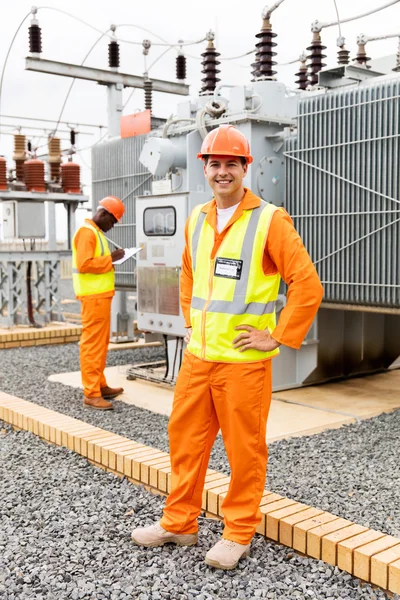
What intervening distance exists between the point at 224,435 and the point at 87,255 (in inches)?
129

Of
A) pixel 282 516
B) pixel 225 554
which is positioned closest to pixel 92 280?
pixel 282 516

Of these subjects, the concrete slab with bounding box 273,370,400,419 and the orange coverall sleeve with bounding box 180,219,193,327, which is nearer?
the orange coverall sleeve with bounding box 180,219,193,327

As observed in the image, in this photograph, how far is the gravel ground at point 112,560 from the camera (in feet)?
9.54

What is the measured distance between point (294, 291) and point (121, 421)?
323 centimetres

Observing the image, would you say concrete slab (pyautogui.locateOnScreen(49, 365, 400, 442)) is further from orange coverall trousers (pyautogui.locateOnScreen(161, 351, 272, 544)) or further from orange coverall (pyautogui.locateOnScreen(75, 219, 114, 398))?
orange coverall trousers (pyautogui.locateOnScreen(161, 351, 272, 544))

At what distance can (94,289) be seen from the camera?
20.2 feet

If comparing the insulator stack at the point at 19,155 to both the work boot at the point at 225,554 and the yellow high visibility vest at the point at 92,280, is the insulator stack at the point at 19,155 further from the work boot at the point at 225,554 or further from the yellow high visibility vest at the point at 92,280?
the work boot at the point at 225,554

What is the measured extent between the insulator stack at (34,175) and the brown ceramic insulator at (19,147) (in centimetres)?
66

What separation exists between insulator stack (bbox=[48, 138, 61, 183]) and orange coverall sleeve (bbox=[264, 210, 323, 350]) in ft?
31.7

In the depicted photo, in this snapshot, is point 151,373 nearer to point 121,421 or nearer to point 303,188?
point 121,421

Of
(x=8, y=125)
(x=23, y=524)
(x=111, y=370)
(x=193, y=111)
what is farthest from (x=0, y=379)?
(x=8, y=125)

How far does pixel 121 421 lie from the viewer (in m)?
5.86

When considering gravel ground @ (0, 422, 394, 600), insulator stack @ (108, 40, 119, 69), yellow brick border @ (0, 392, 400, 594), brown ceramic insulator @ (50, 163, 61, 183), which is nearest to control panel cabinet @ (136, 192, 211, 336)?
yellow brick border @ (0, 392, 400, 594)

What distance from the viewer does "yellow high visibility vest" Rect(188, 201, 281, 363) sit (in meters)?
3.08
